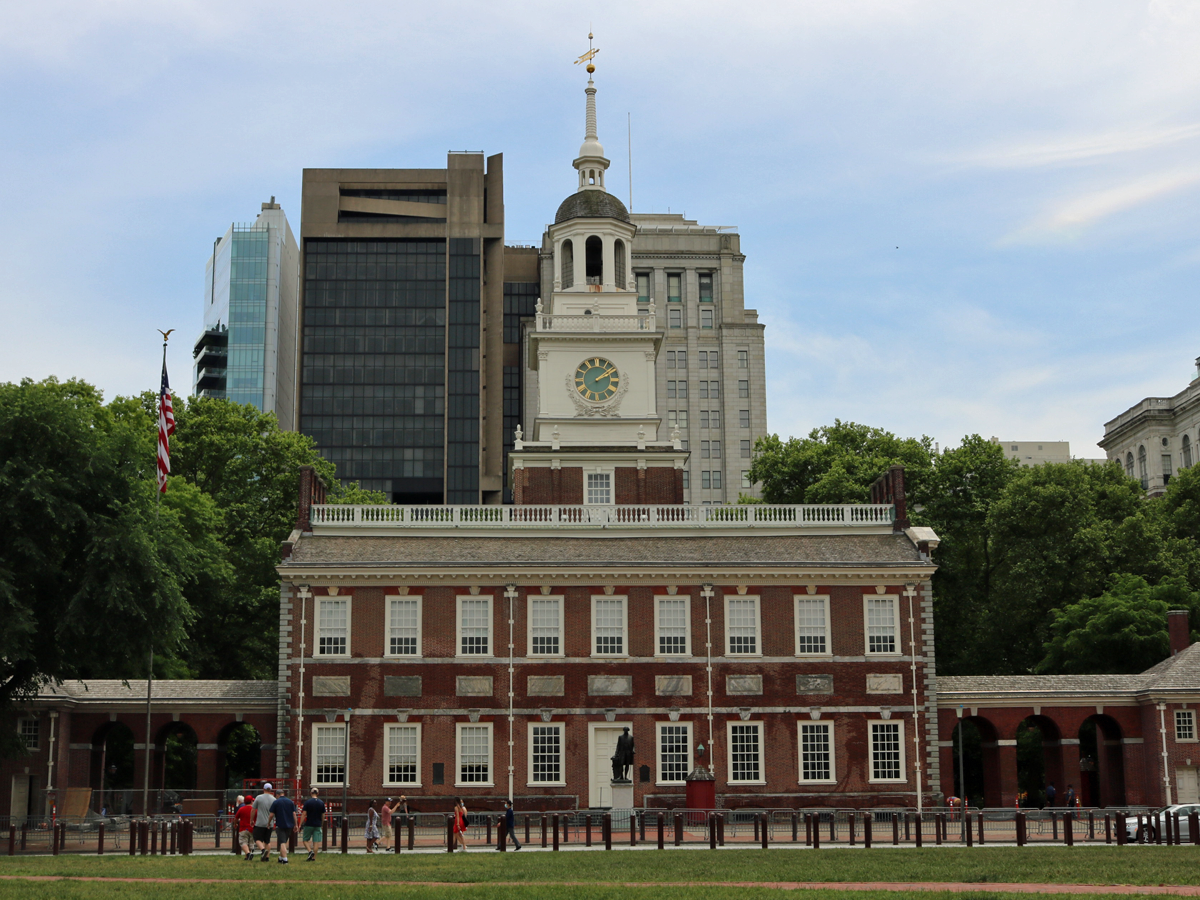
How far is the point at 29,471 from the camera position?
39.0 m

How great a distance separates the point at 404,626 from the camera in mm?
Result: 48406

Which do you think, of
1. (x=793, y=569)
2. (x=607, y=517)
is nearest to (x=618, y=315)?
(x=607, y=517)

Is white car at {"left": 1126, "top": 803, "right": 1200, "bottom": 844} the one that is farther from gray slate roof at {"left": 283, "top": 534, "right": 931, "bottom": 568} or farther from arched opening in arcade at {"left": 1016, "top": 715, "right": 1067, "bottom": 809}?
gray slate roof at {"left": 283, "top": 534, "right": 931, "bottom": 568}

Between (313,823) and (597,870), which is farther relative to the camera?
(313,823)

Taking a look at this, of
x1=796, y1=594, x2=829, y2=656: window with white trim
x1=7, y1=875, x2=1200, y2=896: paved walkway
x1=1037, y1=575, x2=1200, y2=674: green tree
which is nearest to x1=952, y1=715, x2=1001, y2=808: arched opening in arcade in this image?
x1=1037, y1=575, x2=1200, y2=674: green tree

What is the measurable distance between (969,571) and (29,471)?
47.0 metres

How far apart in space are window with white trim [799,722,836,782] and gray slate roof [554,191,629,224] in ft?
81.2

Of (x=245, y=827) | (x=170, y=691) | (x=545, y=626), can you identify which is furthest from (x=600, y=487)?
(x=245, y=827)

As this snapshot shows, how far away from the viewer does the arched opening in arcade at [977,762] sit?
5012 cm

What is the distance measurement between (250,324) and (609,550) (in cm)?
12540

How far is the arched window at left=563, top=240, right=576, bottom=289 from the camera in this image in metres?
61.9

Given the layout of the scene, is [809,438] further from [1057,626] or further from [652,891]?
[652,891]

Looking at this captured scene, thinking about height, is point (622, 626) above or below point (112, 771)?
above

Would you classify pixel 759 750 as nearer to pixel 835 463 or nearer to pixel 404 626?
pixel 404 626
